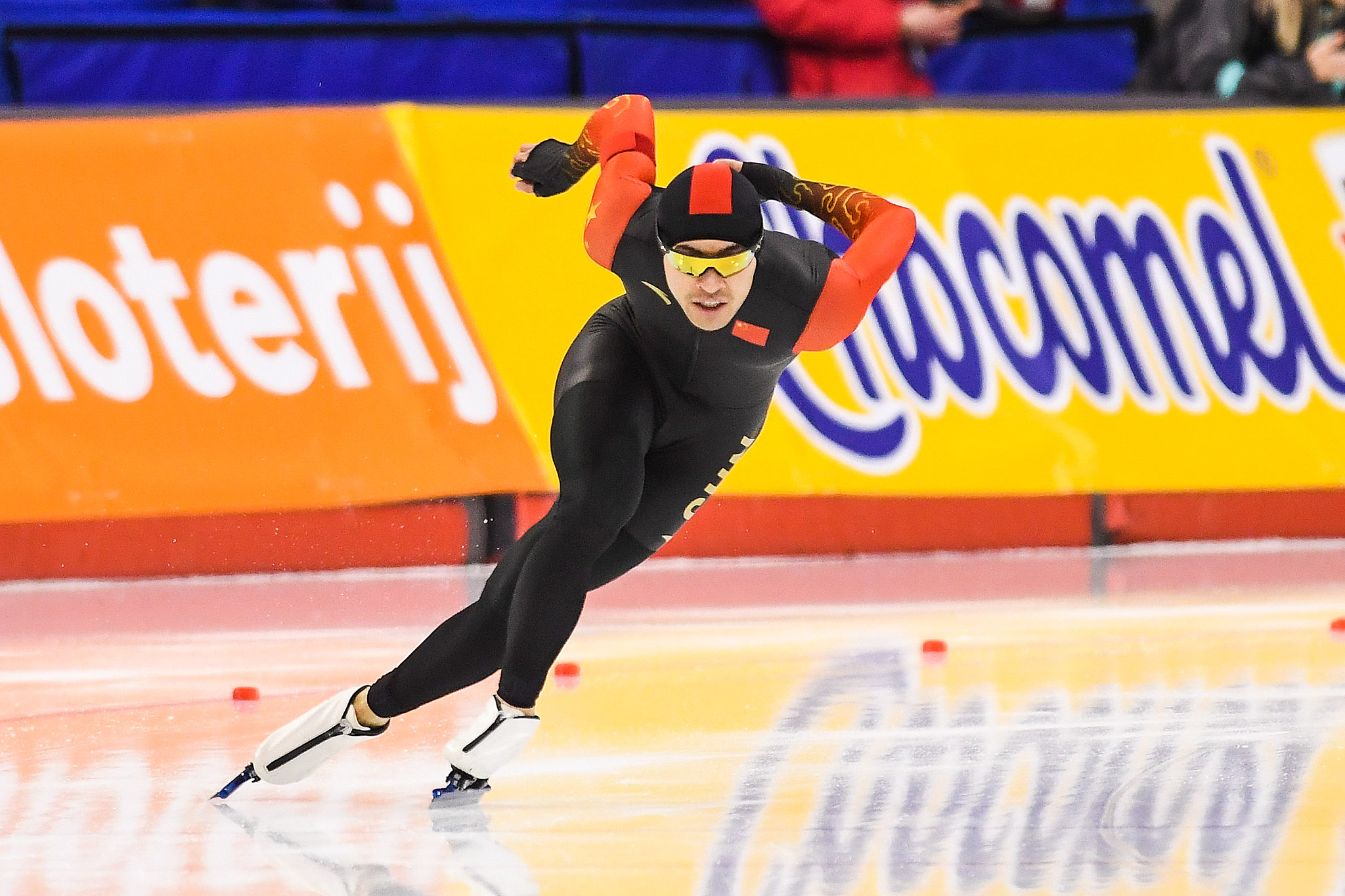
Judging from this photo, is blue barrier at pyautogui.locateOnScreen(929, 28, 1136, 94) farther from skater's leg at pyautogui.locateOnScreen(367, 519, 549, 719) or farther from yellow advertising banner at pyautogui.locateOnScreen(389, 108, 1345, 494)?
skater's leg at pyautogui.locateOnScreen(367, 519, 549, 719)

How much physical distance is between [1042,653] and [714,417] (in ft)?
5.15

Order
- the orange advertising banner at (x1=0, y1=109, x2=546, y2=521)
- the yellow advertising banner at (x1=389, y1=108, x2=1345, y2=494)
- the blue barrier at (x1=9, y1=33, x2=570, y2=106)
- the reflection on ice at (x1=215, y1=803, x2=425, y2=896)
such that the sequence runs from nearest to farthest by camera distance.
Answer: the reflection on ice at (x1=215, y1=803, x2=425, y2=896), the orange advertising banner at (x1=0, y1=109, x2=546, y2=521), the yellow advertising banner at (x1=389, y1=108, x2=1345, y2=494), the blue barrier at (x1=9, y1=33, x2=570, y2=106)

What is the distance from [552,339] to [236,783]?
3.14m

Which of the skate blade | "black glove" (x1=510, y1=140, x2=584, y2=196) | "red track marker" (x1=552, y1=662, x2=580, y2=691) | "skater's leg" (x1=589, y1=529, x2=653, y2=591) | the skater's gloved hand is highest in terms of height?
"black glove" (x1=510, y1=140, x2=584, y2=196)

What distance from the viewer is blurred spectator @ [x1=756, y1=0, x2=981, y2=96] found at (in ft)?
23.6

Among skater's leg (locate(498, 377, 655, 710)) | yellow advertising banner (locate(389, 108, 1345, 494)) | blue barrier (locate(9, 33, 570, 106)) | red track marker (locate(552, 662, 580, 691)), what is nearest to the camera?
skater's leg (locate(498, 377, 655, 710))

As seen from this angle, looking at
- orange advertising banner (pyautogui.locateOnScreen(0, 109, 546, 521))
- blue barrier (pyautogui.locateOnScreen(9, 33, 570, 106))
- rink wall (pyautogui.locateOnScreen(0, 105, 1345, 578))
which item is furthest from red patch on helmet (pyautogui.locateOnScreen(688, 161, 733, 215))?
blue barrier (pyautogui.locateOnScreen(9, 33, 570, 106))

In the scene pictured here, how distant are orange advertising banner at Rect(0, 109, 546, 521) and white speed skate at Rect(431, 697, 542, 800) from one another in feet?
9.52

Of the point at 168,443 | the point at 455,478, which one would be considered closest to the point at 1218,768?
the point at 455,478

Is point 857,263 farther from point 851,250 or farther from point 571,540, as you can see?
point 571,540

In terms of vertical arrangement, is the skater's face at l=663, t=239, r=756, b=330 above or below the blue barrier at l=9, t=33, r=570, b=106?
below

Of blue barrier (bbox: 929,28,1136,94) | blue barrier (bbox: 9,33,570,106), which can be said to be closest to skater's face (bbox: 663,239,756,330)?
blue barrier (bbox: 9,33,570,106)

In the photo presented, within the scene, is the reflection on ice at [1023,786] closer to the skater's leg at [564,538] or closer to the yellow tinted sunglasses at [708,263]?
the skater's leg at [564,538]

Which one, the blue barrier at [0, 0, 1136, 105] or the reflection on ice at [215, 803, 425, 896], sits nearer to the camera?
the reflection on ice at [215, 803, 425, 896]
